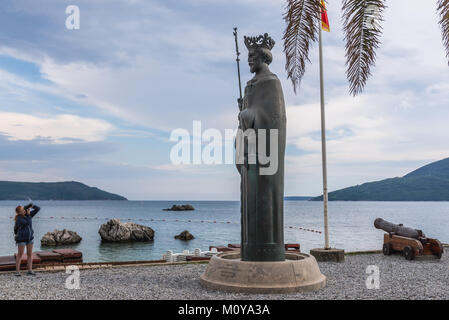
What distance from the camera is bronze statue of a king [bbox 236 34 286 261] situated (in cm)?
900

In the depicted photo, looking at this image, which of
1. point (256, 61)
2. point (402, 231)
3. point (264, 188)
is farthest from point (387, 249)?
point (256, 61)

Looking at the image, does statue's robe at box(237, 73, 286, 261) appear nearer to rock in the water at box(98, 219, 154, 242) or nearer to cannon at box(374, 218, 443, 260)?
cannon at box(374, 218, 443, 260)

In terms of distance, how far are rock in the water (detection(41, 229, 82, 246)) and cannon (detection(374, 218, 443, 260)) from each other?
148 ft

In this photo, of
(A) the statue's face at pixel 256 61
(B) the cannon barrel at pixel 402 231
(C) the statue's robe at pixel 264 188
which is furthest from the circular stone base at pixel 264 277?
(B) the cannon barrel at pixel 402 231

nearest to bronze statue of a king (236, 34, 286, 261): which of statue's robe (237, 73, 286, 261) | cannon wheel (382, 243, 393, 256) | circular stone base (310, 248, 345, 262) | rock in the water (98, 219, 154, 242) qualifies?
statue's robe (237, 73, 286, 261)

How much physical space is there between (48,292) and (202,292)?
3083 mm

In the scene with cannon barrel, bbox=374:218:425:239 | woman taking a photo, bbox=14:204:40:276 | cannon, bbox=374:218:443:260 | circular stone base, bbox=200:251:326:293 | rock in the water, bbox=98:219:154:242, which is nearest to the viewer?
circular stone base, bbox=200:251:326:293

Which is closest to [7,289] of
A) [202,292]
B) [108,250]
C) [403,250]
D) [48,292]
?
[48,292]

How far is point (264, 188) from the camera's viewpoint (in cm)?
909

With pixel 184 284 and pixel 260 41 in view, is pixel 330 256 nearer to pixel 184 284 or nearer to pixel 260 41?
pixel 184 284

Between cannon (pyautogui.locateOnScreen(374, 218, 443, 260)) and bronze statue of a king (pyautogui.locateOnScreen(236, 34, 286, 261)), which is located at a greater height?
bronze statue of a king (pyautogui.locateOnScreen(236, 34, 286, 261))

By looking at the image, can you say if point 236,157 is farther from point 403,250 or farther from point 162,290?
point 403,250

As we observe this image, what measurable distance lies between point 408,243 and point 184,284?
27.2 feet

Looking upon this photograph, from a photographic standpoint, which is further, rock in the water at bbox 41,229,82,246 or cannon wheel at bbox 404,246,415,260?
rock in the water at bbox 41,229,82,246
